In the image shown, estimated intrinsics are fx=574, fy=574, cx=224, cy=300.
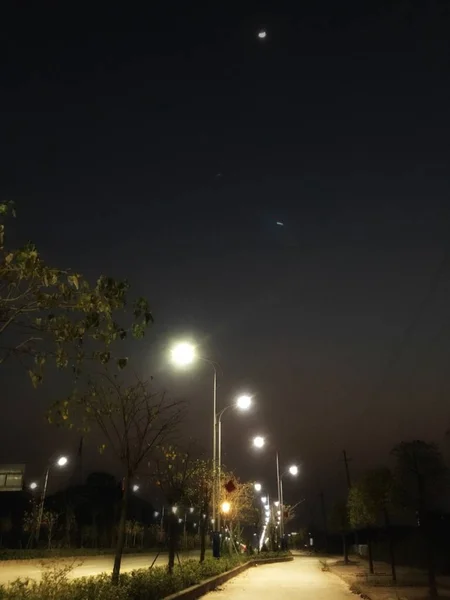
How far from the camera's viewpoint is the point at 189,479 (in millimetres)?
19609

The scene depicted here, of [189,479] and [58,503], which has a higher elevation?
[58,503]

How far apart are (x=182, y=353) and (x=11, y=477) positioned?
21104 mm

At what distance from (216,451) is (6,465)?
586 inches

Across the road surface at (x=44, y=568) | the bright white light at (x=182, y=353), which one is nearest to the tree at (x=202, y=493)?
the road surface at (x=44, y=568)

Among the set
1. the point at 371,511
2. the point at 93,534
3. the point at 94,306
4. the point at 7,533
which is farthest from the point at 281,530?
the point at 94,306

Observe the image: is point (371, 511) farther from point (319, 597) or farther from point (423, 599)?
point (423, 599)

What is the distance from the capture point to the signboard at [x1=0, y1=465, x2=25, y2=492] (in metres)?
32.6

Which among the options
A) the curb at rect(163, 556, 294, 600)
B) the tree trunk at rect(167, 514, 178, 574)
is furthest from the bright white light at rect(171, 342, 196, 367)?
the curb at rect(163, 556, 294, 600)

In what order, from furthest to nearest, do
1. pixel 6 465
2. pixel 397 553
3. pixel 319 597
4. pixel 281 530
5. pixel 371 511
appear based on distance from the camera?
pixel 281 530, pixel 6 465, pixel 397 553, pixel 371 511, pixel 319 597

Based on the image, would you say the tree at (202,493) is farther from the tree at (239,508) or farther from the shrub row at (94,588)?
the tree at (239,508)

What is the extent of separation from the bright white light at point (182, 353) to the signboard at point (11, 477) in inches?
802

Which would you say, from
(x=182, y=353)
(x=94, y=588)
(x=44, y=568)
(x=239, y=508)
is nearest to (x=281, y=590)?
(x=44, y=568)

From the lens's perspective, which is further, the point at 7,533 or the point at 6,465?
the point at 7,533

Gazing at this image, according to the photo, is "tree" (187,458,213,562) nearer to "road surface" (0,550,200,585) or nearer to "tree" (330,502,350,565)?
"road surface" (0,550,200,585)
